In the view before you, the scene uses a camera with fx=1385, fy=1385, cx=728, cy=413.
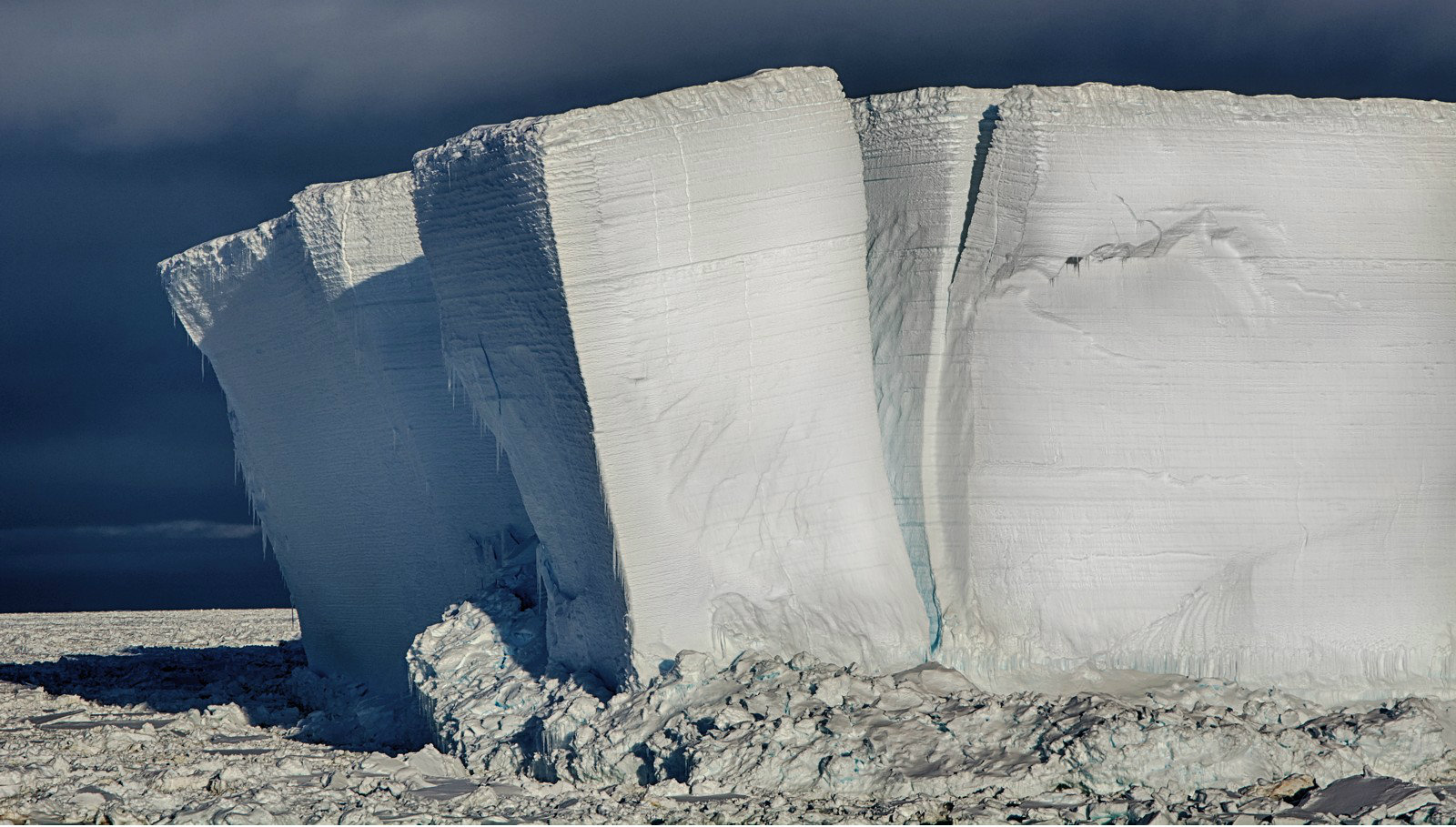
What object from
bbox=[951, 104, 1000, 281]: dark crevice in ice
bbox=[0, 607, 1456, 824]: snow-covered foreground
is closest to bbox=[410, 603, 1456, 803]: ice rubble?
bbox=[0, 607, 1456, 824]: snow-covered foreground

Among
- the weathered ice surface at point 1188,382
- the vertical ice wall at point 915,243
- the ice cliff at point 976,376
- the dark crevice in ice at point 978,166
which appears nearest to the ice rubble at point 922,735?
the ice cliff at point 976,376

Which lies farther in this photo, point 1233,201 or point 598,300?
point 1233,201

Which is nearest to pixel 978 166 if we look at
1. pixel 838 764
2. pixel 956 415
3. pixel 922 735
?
pixel 956 415

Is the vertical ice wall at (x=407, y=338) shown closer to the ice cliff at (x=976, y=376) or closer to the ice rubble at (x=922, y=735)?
the ice cliff at (x=976, y=376)

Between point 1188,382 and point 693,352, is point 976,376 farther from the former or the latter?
point 693,352

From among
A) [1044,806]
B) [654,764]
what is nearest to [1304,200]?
[1044,806]

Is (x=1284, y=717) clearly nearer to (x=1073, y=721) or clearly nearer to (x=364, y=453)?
(x=1073, y=721)
